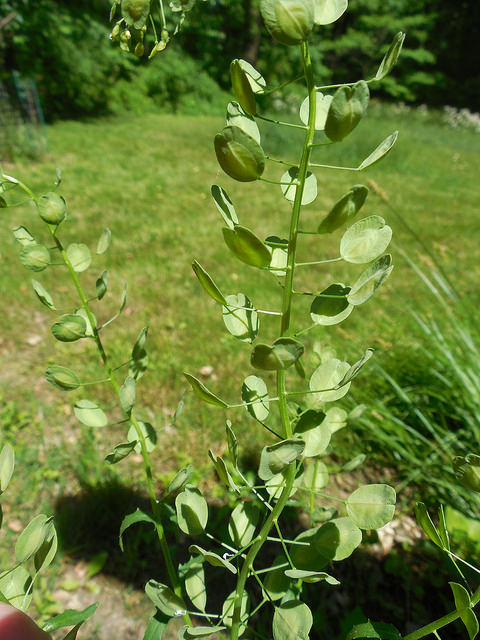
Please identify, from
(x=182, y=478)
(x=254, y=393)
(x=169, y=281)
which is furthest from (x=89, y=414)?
(x=169, y=281)

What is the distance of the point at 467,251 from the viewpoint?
4336mm

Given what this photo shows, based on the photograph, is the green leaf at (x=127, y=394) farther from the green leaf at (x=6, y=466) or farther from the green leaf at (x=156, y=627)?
the green leaf at (x=156, y=627)

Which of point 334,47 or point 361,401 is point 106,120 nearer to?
point 361,401

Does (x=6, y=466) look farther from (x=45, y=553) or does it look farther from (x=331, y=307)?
(x=331, y=307)

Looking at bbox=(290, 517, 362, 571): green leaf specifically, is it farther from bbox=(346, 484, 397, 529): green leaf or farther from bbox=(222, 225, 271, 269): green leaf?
bbox=(222, 225, 271, 269): green leaf

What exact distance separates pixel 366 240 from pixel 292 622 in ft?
1.62

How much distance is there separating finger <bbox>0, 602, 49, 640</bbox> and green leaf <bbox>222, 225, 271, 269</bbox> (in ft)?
1.53

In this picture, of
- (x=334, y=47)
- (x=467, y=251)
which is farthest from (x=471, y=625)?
(x=334, y=47)

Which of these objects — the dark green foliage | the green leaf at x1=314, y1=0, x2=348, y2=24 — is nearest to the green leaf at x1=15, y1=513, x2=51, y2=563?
the green leaf at x1=314, y1=0, x2=348, y2=24

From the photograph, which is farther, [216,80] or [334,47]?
[334,47]

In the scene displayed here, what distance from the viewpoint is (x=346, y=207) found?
46cm

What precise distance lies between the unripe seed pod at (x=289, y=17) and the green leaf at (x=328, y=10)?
70 mm

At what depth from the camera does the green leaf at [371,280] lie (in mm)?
457

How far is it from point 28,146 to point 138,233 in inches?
116
